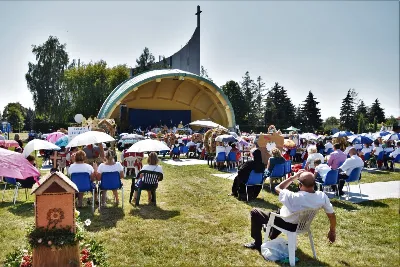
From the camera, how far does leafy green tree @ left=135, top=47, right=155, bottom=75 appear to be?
53531 millimetres

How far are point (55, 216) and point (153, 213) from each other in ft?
10.6

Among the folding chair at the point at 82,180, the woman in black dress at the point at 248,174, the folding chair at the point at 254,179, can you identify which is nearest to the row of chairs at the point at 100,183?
the folding chair at the point at 82,180

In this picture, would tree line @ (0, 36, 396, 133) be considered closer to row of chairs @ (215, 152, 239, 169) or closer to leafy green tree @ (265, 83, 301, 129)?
leafy green tree @ (265, 83, 301, 129)

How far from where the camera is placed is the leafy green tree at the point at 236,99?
56.1 metres

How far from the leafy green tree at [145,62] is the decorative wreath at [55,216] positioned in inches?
2012

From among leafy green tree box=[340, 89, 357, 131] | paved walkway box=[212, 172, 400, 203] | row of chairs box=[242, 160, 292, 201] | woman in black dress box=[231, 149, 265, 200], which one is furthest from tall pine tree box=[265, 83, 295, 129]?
woman in black dress box=[231, 149, 265, 200]

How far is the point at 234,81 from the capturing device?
58156mm

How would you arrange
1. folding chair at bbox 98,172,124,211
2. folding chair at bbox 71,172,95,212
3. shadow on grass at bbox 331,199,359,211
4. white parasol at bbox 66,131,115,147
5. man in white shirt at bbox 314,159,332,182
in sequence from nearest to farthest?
folding chair at bbox 71,172,95,212, folding chair at bbox 98,172,124,211, shadow on grass at bbox 331,199,359,211, man in white shirt at bbox 314,159,332,182, white parasol at bbox 66,131,115,147

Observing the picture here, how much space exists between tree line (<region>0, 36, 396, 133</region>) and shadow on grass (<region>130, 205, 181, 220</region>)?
3511 cm

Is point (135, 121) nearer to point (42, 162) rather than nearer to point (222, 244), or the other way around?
point (42, 162)

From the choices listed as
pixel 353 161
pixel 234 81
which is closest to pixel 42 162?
pixel 353 161

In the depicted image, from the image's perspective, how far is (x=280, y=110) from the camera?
5234cm

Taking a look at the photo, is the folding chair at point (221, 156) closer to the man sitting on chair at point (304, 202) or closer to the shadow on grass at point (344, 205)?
the shadow on grass at point (344, 205)

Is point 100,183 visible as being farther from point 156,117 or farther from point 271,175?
point 156,117
